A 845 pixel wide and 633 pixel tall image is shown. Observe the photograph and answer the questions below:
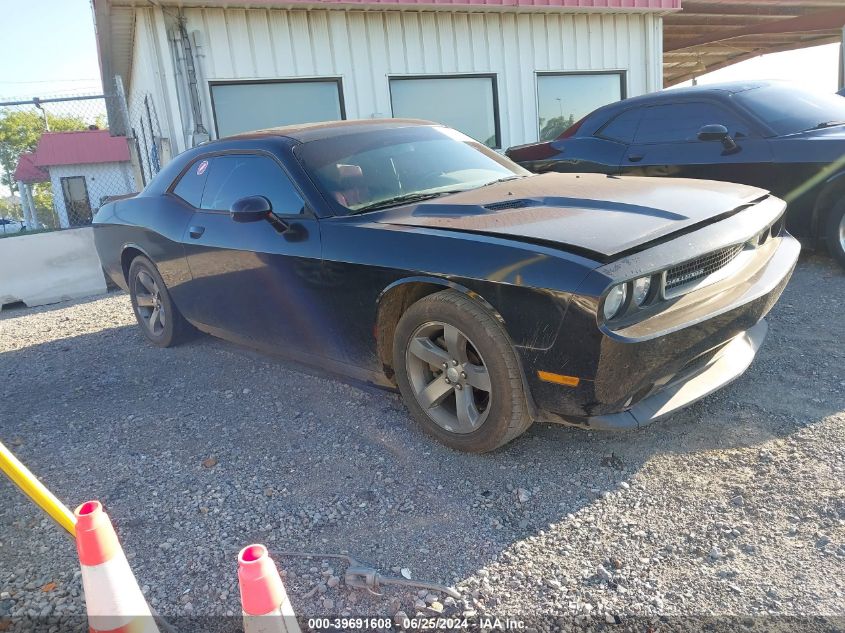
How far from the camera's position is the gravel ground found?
85.8 inches

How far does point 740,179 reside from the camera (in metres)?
5.61

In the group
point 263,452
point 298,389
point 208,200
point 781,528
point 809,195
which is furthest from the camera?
point 809,195

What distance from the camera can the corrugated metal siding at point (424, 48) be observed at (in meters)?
8.04

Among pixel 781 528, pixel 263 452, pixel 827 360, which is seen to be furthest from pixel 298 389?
pixel 827 360

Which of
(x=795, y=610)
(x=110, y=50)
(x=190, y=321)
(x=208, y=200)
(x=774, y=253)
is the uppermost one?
(x=110, y=50)

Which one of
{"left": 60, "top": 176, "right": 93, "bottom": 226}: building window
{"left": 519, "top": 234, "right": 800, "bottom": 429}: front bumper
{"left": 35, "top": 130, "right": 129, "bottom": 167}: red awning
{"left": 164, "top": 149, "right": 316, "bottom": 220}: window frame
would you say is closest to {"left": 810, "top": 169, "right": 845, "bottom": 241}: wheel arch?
{"left": 519, "top": 234, "right": 800, "bottom": 429}: front bumper

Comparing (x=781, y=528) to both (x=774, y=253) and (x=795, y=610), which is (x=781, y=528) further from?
(x=774, y=253)

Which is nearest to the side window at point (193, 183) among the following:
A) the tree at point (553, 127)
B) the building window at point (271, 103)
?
the building window at point (271, 103)

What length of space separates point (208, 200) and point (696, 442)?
3271 mm

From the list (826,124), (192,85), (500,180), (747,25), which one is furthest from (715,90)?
(747,25)

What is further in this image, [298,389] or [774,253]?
[298,389]

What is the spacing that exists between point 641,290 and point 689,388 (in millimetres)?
553

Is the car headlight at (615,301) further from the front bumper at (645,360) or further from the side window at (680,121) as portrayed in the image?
the side window at (680,121)

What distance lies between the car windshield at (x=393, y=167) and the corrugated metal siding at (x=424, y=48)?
15.7ft
